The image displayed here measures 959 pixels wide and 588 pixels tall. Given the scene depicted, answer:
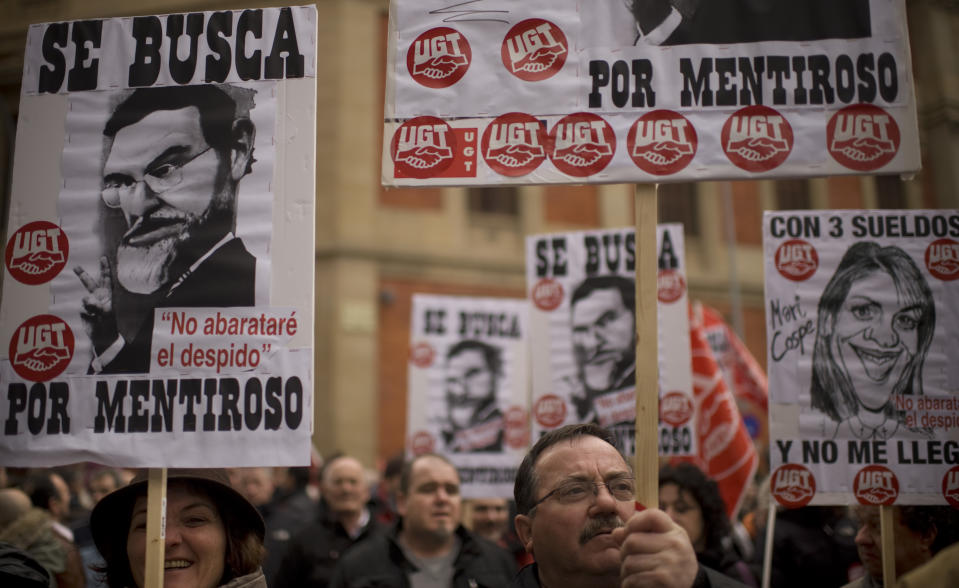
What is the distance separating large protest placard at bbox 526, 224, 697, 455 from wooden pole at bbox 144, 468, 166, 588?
157 inches

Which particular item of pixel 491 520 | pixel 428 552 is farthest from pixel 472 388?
pixel 428 552

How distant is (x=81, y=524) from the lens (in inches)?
279

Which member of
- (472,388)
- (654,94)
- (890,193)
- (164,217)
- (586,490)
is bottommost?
(586,490)

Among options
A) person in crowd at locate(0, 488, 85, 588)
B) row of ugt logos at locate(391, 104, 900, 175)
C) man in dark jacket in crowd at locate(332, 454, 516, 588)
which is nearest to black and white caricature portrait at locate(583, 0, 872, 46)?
row of ugt logos at locate(391, 104, 900, 175)

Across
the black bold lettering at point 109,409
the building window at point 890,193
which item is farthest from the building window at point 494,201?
the black bold lettering at point 109,409

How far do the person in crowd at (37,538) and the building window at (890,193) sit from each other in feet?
40.1

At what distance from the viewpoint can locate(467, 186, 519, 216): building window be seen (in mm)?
21577

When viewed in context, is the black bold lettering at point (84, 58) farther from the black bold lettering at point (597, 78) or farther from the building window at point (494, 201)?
the building window at point (494, 201)

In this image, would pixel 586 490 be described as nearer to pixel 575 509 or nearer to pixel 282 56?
pixel 575 509

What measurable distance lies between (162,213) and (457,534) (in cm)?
278

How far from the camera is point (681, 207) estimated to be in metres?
23.8

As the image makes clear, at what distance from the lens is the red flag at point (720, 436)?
6.86 m

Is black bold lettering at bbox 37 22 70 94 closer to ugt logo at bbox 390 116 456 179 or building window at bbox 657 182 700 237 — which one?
ugt logo at bbox 390 116 456 179

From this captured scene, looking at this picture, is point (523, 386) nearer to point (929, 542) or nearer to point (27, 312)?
point (929, 542)
